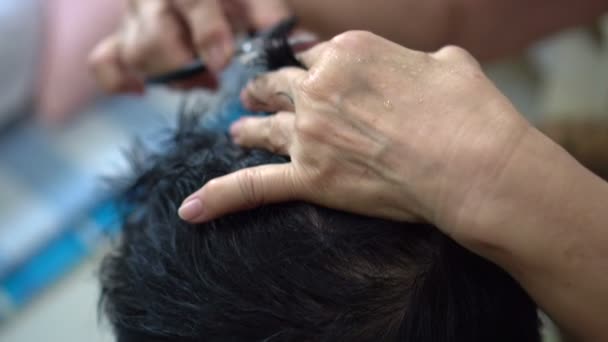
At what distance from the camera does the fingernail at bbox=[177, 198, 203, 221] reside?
49cm

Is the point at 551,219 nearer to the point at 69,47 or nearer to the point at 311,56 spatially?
the point at 311,56

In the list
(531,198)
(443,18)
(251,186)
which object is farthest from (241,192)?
(443,18)

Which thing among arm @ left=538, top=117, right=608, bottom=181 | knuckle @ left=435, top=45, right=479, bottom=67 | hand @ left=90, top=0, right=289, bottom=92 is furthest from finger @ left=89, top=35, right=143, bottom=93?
arm @ left=538, top=117, right=608, bottom=181

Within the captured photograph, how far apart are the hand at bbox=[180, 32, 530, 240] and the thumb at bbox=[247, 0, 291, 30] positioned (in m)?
0.26

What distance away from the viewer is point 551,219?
0.41m

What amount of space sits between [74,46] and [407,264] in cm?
110

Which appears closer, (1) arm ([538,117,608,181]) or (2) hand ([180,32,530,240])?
(2) hand ([180,32,530,240])

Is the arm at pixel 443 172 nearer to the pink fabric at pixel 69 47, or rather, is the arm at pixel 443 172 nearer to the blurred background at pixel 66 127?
the blurred background at pixel 66 127

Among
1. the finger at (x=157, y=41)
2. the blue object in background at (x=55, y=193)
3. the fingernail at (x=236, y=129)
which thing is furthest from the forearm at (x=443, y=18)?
the blue object in background at (x=55, y=193)

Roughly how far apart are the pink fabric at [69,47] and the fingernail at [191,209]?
0.95m

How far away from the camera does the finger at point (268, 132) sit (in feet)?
1.67

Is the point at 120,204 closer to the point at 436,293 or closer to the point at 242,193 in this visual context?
the point at 242,193

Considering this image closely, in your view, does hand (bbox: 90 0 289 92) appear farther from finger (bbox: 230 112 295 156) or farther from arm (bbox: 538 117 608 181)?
arm (bbox: 538 117 608 181)

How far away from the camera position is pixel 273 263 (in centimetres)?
47
